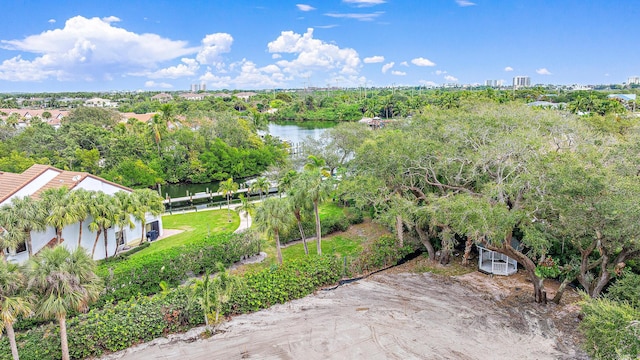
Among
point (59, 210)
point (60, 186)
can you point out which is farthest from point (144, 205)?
point (59, 210)

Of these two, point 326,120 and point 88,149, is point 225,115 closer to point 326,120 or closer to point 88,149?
point 88,149

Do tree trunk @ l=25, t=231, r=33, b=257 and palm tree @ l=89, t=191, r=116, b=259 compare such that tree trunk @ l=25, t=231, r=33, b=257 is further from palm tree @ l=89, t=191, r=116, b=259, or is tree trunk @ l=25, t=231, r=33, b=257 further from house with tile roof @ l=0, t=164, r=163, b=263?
palm tree @ l=89, t=191, r=116, b=259

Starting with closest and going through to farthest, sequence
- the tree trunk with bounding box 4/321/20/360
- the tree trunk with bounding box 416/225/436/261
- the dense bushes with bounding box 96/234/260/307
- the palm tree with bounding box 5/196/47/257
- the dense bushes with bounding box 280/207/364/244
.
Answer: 1. the tree trunk with bounding box 4/321/20/360
2. the dense bushes with bounding box 96/234/260/307
3. the palm tree with bounding box 5/196/47/257
4. the tree trunk with bounding box 416/225/436/261
5. the dense bushes with bounding box 280/207/364/244

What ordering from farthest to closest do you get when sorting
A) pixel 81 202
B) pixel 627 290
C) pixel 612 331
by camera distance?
pixel 81 202
pixel 627 290
pixel 612 331

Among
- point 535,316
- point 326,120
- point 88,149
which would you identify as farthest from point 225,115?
point 326,120

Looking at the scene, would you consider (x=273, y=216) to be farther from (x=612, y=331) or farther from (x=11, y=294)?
(x=612, y=331)

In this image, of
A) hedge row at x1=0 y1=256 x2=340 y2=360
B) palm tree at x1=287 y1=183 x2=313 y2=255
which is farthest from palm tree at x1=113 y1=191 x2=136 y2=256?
palm tree at x1=287 y1=183 x2=313 y2=255

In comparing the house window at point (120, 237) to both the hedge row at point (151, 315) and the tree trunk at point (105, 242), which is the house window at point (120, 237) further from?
the hedge row at point (151, 315)
